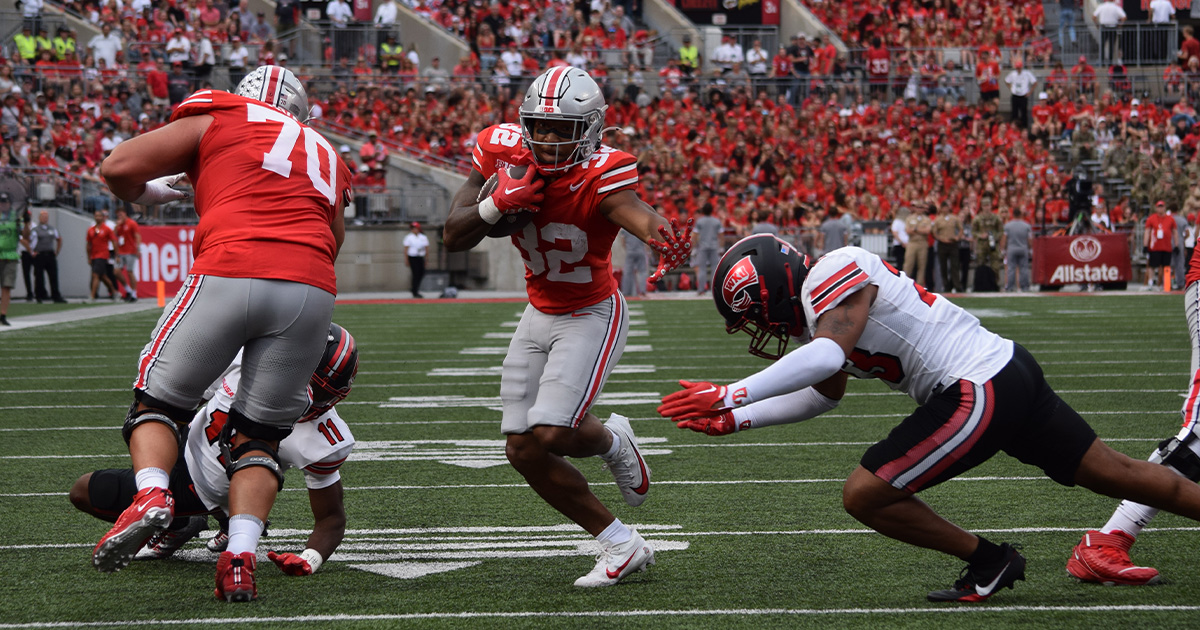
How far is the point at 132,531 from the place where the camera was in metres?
3.52

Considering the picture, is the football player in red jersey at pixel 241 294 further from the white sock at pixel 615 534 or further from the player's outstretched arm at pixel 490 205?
the white sock at pixel 615 534

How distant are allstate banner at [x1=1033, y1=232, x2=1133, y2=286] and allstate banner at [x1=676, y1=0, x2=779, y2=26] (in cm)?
1340

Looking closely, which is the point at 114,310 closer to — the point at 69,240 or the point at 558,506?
the point at 69,240

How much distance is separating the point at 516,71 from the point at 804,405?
24875 mm

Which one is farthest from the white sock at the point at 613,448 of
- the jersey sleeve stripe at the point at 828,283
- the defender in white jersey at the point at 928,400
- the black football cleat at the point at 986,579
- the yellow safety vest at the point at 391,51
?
the yellow safety vest at the point at 391,51

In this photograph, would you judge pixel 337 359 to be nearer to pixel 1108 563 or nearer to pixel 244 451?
pixel 244 451

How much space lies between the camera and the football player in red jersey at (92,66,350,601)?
12.5 feet

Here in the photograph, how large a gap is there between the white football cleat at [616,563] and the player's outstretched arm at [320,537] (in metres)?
0.91

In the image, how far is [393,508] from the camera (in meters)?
5.62

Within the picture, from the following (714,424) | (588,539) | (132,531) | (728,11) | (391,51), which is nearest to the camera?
(132,531)

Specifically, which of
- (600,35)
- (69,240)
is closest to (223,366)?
(69,240)

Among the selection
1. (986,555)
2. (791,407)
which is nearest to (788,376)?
(791,407)

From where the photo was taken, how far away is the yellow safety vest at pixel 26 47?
25656 mm

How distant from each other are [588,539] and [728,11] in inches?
1222
